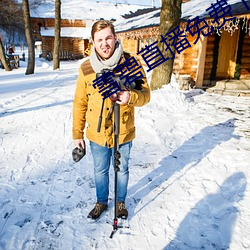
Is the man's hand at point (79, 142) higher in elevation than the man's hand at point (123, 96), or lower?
lower

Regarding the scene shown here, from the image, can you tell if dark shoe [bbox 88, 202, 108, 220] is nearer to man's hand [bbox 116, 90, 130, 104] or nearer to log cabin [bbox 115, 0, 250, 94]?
man's hand [bbox 116, 90, 130, 104]

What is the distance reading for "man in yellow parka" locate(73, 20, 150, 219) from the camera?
1.88 metres

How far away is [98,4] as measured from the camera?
117 feet

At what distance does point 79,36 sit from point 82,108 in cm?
2964

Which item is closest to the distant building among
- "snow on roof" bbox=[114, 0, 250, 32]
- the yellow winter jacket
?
"snow on roof" bbox=[114, 0, 250, 32]

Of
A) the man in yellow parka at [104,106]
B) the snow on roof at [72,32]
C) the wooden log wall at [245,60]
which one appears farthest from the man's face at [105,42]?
the snow on roof at [72,32]

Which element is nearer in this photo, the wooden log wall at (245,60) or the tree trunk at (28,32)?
the wooden log wall at (245,60)

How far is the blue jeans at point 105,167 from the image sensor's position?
2.24m

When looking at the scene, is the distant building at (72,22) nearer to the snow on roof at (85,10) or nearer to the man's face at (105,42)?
the snow on roof at (85,10)

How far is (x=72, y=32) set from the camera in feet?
98.2

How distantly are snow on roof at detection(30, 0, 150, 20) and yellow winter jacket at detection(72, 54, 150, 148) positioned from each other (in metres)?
33.4

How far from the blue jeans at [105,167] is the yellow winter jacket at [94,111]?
9 cm

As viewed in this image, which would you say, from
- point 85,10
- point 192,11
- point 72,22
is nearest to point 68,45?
point 72,22

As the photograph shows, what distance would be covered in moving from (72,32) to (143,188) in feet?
101
